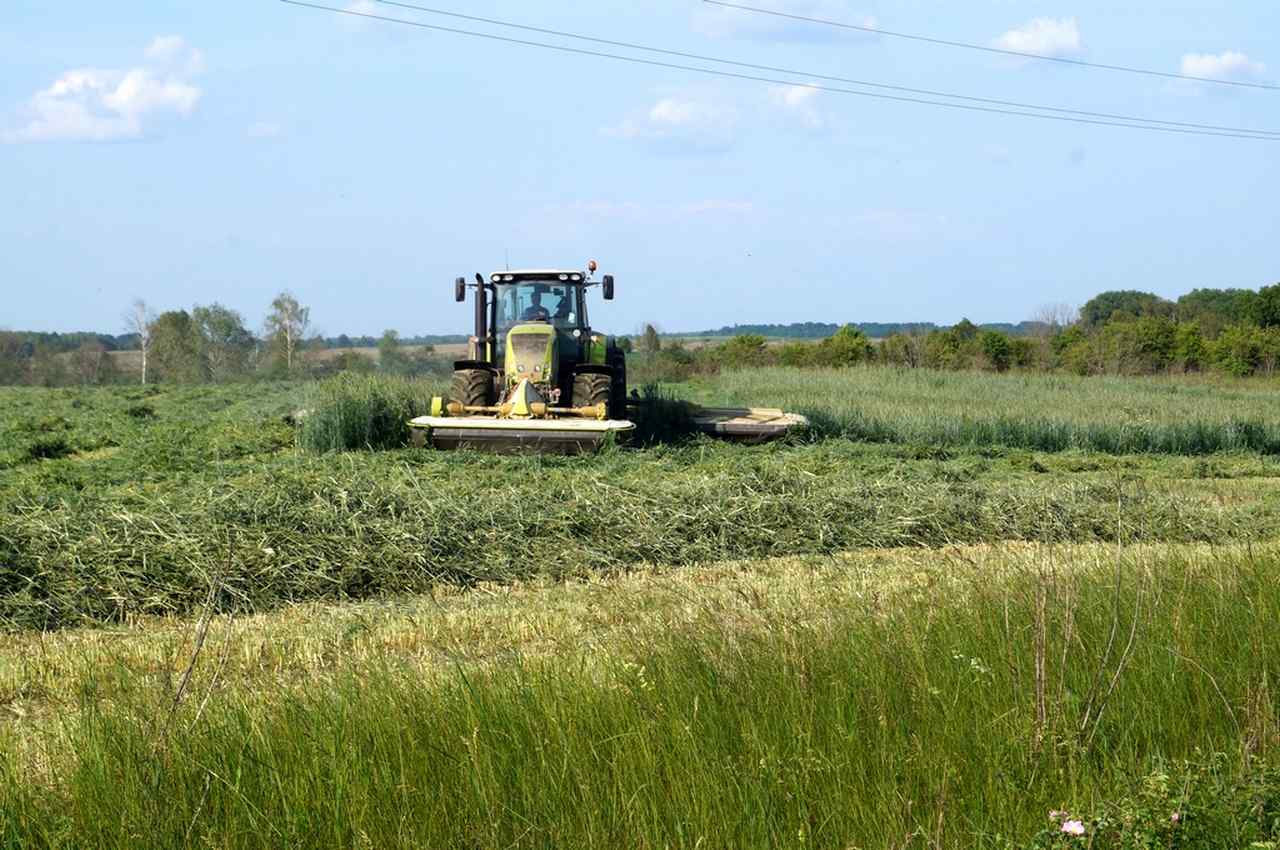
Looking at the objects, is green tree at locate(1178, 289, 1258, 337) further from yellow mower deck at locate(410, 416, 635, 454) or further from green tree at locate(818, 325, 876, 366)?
yellow mower deck at locate(410, 416, 635, 454)

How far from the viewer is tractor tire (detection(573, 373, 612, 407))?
57.7 feet

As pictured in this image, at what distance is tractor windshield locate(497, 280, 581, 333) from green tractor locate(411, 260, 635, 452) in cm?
1

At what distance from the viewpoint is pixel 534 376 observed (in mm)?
17891

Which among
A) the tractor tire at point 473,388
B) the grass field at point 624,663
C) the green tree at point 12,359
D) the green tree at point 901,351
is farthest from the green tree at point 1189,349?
the green tree at point 12,359

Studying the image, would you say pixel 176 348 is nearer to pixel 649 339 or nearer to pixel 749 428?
pixel 649 339

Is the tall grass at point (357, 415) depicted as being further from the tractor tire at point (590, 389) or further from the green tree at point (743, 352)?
the green tree at point (743, 352)

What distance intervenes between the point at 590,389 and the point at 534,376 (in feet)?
2.63

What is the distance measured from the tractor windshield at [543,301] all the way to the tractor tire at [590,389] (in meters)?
1.29

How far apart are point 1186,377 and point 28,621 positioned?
43204 mm

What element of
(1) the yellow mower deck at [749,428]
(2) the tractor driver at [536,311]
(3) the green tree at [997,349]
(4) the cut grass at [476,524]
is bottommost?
(4) the cut grass at [476,524]

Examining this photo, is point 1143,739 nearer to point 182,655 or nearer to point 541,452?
point 182,655

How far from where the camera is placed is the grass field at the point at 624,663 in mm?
3947

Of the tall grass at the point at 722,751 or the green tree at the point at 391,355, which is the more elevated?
the green tree at the point at 391,355

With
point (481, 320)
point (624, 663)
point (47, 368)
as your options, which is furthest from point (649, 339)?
point (624, 663)
